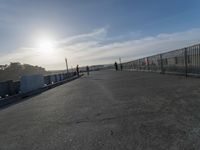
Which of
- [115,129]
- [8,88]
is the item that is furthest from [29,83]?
[115,129]

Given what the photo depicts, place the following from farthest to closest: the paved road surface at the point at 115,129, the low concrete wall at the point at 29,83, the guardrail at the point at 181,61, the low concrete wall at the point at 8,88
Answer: the low concrete wall at the point at 29,83 → the guardrail at the point at 181,61 → the low concrete wall at the point at 8,88 → the paved road surface at the point at 115,129

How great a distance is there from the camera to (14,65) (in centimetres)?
9806

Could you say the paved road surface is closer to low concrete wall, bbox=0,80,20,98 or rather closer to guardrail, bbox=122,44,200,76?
low concrete wall, bbox=0,80,20,98

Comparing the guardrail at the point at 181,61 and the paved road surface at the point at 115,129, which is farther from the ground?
the guardrail at the point at 181,61

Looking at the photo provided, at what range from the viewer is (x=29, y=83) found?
17.6 m

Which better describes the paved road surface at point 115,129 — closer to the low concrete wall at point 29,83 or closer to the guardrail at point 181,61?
the guardrail at point 181,61

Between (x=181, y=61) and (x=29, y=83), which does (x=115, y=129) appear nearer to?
(x=181, y=61)

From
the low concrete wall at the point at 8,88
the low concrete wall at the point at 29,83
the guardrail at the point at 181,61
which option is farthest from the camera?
the low concrete wall at the point at 29,83

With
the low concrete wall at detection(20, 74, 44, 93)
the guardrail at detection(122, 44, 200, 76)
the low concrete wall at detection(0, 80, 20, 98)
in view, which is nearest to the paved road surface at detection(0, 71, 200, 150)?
the low concrete wall at detection(0, 80, 20, 98)

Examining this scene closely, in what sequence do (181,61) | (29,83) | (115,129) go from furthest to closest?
(29,83) < (181,61) < (115,129)

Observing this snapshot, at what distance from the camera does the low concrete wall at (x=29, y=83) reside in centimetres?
1680

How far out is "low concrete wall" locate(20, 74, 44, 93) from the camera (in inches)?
661

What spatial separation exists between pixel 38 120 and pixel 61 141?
2.46 m

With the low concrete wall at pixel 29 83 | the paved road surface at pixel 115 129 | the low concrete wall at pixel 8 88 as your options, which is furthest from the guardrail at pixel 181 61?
the low concrete wall at pixel 8 88
